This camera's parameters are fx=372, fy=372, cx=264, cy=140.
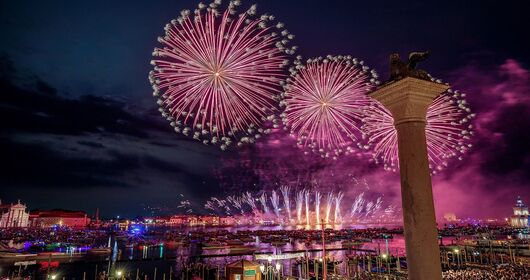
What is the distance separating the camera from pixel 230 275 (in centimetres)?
1931

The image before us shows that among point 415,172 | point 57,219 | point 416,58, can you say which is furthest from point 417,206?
point 57,219

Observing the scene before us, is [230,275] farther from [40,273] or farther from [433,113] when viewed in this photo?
[40,273]

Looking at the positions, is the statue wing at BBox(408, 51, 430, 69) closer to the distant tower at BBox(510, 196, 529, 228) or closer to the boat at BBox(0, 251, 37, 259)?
the boat at BBox(0, 251, 37, 259)

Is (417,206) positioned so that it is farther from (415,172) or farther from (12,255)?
(12,255)

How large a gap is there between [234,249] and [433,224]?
61.6 metres

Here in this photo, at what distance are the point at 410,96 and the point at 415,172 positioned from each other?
1308 mm

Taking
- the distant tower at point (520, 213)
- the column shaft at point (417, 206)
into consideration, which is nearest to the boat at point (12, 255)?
the column shaft at point (417, 206)

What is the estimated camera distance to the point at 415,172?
6113 millimetres

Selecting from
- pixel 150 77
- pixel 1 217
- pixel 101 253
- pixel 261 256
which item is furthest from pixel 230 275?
pixel 1 217

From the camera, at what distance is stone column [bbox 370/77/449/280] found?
5.83 metres

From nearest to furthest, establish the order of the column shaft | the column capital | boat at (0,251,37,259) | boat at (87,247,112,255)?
1. the column shaft
2. the column capital
3. boat at (0,251,37,259)
4. boat at (87,247,112,255)

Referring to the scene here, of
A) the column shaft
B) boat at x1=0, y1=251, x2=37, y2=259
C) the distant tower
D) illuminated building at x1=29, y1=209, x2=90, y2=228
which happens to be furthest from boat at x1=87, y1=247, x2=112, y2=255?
the distant tower

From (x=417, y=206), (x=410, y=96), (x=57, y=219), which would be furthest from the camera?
(x=57, y=219)

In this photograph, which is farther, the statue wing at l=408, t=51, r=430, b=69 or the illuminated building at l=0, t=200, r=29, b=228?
the illuminated building at l=0, t=200, r=29, b=228
